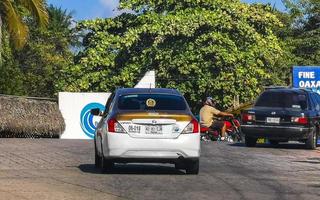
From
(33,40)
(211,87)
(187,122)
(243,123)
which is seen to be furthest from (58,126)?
(33,40)

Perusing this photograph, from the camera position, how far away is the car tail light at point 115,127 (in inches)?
538

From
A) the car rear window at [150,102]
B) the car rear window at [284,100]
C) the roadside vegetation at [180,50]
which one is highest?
the roadside vegetation at [180,50]

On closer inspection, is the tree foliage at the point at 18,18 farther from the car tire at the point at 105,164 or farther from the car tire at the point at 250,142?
the car tire at the point at 105,164

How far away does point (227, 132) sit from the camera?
92.0 ft

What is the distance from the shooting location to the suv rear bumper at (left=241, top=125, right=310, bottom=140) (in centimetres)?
2203

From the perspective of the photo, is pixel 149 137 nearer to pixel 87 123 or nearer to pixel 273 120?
pixel 273 120

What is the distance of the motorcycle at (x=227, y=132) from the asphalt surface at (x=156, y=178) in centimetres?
749

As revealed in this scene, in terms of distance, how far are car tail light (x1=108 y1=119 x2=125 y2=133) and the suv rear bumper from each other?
9.34 m

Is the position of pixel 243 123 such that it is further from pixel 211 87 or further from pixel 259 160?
pixel 211 87

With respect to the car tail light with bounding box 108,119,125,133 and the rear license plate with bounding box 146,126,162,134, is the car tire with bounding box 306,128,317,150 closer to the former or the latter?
the rear license plate with bounding box 146,126,162,134

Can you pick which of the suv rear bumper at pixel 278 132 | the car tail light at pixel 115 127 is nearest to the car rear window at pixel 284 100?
the suv rear bumper at pixel 278 132

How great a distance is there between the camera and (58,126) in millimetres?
27875

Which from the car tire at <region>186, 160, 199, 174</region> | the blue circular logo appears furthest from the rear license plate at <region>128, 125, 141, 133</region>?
the blue circular logo

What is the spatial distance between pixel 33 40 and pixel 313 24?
18058 millimetres
